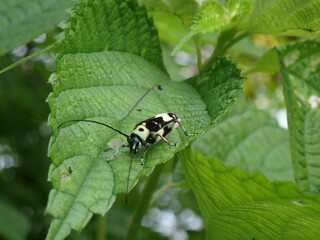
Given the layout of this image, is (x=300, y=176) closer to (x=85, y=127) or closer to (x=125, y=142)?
(x=125, y=142)

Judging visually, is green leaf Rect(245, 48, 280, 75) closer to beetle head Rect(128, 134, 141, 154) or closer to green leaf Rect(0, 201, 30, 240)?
beetle head Rect(128, 134, 141, 154)

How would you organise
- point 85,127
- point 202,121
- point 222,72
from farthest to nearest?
point 222,72
point 202,121
point 85,127

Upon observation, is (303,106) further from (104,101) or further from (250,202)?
(104,101)

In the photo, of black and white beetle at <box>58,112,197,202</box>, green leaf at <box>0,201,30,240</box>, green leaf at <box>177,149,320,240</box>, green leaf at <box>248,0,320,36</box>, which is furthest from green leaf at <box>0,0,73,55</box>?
green leaf at <box>0,201,30,240</box>

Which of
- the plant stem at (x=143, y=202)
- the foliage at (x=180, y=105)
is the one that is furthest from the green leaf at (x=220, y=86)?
the plant stem at (x=143, y=202)

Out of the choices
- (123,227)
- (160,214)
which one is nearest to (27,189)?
(123,227)

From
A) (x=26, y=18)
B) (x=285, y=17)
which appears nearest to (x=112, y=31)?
(x=285, y=17)
